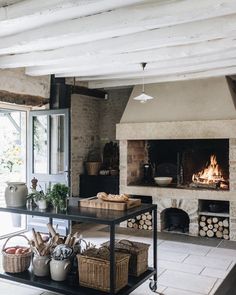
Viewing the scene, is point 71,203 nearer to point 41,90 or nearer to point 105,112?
point 41,90

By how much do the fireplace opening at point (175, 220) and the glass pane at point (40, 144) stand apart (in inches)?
94.2

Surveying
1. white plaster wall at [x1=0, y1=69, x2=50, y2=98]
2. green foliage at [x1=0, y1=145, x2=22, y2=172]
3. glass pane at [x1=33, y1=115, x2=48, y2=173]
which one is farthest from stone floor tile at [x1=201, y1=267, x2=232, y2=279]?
green foliage at [x1=0, y1=145, x2=22, y2=172]

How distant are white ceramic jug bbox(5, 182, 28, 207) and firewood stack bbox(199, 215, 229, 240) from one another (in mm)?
3526

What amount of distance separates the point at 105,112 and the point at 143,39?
4.27 metres

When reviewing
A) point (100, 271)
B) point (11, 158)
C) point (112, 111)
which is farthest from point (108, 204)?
point (11, 158)

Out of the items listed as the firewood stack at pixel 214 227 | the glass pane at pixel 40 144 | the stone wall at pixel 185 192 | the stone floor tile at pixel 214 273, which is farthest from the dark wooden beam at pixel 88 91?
the stone floor tile at pixel 214 273

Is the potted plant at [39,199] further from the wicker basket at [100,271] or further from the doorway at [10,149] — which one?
the doorway at [10,149]

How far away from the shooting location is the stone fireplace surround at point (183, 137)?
6098mm

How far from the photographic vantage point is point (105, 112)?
8.37 m

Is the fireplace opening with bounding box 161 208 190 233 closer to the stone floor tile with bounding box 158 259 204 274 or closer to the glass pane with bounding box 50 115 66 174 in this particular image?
the stone floor tile with bounding box 158 259 204 274

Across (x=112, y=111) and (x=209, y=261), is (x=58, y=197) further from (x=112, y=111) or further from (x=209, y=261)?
(x=112, y=111)

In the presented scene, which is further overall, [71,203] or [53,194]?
[71,203]

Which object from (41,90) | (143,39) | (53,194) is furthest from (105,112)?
(53,194)

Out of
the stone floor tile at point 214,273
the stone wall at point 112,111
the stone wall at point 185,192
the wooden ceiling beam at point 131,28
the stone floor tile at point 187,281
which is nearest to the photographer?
the wooden ceiling beam at point 131,28
